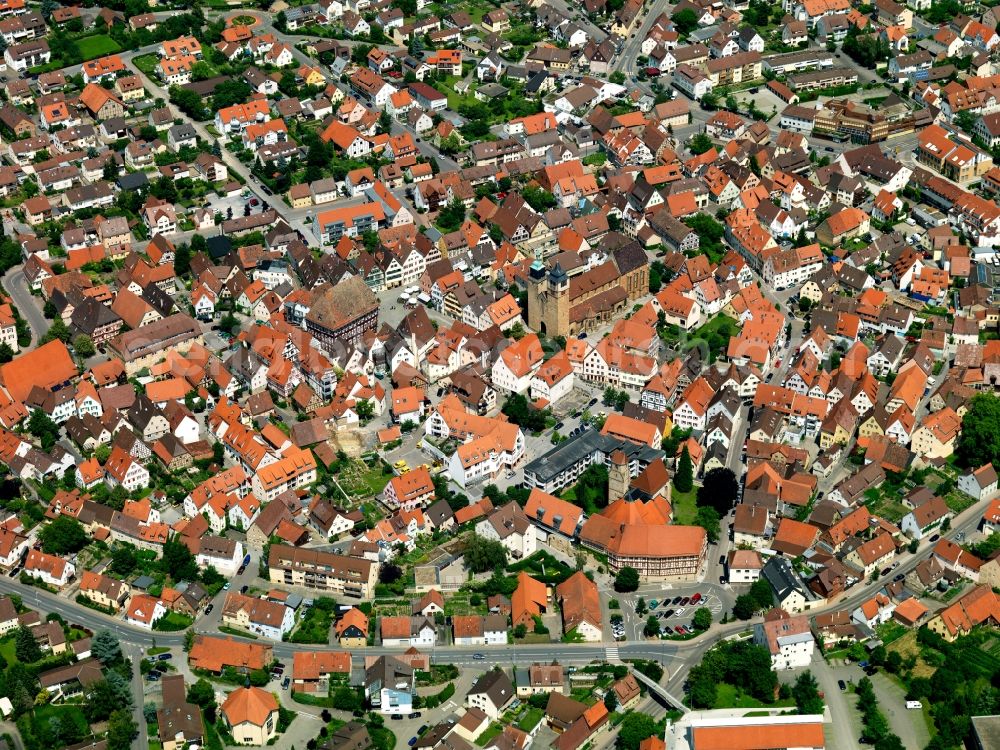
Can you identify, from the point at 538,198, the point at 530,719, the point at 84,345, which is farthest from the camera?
the point at 538,198

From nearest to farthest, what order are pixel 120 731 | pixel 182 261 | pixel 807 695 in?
pixel 120 731 → pixel 807 695 → pixel 182 261

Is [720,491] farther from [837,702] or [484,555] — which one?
[837,702]

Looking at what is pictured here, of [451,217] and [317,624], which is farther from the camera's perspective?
[451,217]

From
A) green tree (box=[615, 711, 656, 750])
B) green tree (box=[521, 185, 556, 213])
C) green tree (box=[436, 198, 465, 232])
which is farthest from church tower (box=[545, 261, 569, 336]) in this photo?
green tree (box=[615, 711, 656, 750])

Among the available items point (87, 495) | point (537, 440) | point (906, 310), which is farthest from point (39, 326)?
point (906, 310)

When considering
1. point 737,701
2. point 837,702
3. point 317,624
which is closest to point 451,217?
point 317,624

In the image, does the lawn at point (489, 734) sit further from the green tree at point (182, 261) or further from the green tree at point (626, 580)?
the green tree at point (182, 261)

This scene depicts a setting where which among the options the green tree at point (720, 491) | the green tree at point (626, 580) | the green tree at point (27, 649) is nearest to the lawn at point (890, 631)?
the green tree at point (720, 491)
